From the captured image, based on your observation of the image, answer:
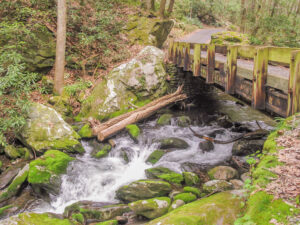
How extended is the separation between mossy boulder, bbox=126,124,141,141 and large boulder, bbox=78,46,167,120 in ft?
3.91

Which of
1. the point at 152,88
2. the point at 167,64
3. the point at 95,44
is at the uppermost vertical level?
the point at 95,44

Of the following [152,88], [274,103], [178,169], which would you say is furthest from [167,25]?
[274,103]

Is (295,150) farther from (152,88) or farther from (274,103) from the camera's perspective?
(152,88)

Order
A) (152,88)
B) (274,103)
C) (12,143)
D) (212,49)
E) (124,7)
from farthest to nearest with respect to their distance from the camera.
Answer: (124,7), (152,88), (12,143), (212,49), (274,103)

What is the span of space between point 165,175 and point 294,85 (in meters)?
3.87

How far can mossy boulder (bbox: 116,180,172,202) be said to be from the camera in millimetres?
5609

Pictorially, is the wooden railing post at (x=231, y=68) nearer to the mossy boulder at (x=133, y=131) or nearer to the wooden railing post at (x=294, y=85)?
the wooden railing post at (x=294, y=85)

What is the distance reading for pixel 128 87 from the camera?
10586 mm

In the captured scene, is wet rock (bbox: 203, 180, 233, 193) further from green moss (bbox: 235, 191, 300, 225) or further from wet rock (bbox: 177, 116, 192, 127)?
wet rock (bbox: 177, 116, 192, 127)

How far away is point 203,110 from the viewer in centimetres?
1190

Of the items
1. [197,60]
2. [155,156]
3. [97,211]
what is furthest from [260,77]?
[97,211]

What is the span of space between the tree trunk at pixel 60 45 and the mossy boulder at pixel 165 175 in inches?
232

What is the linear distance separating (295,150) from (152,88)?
829 cm

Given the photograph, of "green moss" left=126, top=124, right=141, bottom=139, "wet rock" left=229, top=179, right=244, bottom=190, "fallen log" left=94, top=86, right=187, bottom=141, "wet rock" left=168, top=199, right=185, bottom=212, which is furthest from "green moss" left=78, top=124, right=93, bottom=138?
"wet rock" left=229, top=179, right=244, bottom=190
